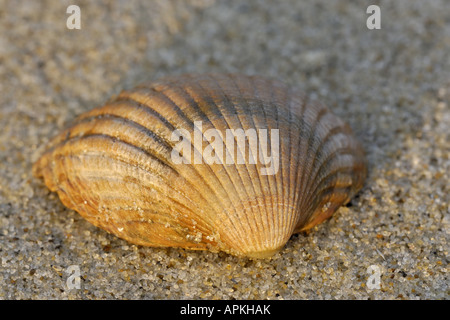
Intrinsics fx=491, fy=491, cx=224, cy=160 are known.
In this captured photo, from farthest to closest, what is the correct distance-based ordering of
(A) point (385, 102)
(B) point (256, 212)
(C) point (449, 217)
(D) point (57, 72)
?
(D) point (57, 72) < (A) point (385, 102) < (C) point (449, 217) < (B) point (256, 212)

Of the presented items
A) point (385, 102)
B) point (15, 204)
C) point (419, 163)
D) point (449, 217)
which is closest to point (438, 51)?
point (385, 102)

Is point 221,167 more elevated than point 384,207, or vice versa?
point 221,167

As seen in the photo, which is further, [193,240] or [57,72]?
[57,72]

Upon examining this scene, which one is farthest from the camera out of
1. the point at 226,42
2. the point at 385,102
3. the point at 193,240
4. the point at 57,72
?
the point at 226,42

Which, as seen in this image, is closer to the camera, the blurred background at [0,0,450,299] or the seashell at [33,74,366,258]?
the seashell at [33,74,366,258]

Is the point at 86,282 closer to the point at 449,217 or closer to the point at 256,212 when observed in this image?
the point at 256,212

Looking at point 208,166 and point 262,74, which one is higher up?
point 262,74

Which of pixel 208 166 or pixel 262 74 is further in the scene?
pixel 262 74

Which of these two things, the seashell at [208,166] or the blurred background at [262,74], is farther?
the blurred background at [262,74]
